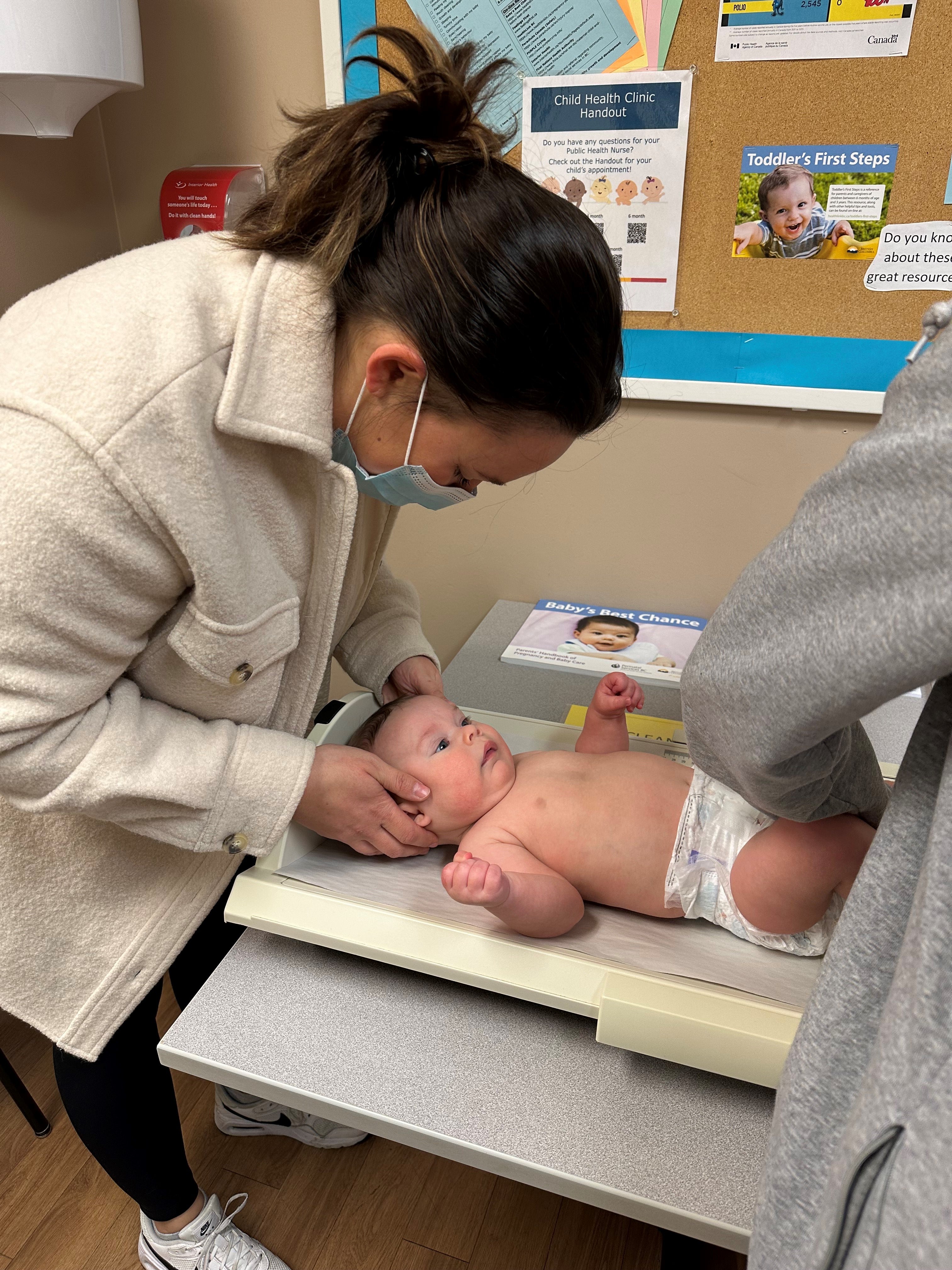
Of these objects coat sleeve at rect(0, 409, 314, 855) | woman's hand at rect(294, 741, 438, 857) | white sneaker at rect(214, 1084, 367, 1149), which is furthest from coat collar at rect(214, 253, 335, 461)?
white sneaker at rect(214, 1084, 367, 1149)

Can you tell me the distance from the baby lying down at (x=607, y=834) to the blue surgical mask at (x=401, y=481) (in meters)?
0.38

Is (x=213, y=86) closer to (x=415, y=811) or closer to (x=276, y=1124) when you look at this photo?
(x=415, y=811)

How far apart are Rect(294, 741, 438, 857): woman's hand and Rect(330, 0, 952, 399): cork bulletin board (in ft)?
3.44

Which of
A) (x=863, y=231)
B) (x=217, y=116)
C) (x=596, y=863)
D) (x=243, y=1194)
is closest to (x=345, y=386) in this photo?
(x=596, y=863)

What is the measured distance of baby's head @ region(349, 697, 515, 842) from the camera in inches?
48.4

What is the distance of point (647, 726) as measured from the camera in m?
1.51

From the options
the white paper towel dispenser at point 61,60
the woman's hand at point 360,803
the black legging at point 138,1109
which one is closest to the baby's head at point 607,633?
the woman's hand at point 360,803

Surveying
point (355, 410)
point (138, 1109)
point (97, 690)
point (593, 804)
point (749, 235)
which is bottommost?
point (138, 1109)

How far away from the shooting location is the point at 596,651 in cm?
177

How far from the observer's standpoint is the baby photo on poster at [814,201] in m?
1.47

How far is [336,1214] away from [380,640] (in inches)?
41.1

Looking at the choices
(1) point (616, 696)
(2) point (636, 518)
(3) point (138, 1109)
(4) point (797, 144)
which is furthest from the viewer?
(2) point (636, 518)

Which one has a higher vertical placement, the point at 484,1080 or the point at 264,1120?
the point at 484,1080

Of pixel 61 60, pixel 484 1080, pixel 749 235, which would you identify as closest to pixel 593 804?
pixel 484 1080
